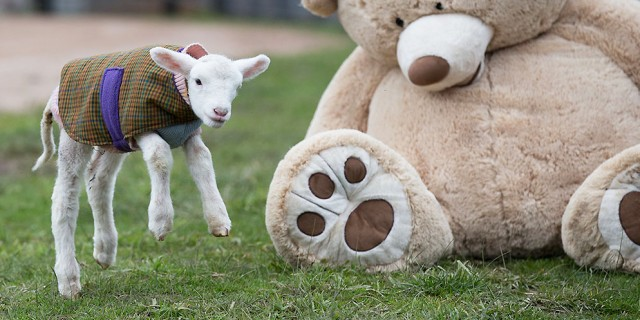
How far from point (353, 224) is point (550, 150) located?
3.19 ft

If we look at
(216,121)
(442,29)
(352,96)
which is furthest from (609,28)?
(216,121)

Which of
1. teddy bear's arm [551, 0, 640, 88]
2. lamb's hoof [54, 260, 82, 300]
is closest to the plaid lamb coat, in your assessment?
lamb's hoof [54, 260, 82, 300]

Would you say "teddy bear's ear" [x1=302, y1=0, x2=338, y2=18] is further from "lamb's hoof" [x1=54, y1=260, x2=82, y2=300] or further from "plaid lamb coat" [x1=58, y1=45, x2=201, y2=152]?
"lamb's hoof" [x1=54, y1=260, x2=82, y2=300]

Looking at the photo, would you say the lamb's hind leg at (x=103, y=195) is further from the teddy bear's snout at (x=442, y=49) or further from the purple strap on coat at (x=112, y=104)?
the teddy bear's snout at (x=442, y=49)

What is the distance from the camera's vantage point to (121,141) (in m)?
3.52

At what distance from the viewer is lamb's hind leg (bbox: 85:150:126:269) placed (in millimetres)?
3861

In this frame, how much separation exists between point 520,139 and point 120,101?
6.18 feet

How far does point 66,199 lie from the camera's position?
3758mm

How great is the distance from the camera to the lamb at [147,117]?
11.0 ft

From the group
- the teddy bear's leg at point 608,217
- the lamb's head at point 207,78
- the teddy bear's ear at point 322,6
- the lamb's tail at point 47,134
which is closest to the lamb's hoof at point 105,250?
the lamb's tail at point 47,134

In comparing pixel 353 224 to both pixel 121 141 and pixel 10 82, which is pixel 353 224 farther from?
pixel 10 82

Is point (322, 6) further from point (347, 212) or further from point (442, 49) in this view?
point (347, 212)

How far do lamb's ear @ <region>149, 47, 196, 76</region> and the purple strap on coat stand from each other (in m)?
0.25

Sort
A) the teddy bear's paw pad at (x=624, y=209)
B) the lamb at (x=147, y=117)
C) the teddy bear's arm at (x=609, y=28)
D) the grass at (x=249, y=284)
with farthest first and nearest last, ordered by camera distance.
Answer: the teddy bear's arm at (x=609, y=28)
the teddy bear's paw pad at (x=624, y=209)
the grass at (x=249, y=284)
the lamb at (x=147, y=117)
